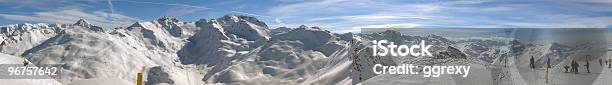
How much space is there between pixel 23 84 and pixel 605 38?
110ft

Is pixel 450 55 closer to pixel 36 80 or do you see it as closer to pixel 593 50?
pixel 593 50

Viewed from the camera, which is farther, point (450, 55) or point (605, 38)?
point (450, 55)

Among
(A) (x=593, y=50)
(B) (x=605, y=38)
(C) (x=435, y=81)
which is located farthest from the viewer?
(A) (x=593, y=50)

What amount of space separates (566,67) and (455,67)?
33.0 ft

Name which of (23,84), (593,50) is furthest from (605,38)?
(23,84)

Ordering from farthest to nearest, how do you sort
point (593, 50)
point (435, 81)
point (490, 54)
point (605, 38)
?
point (490, 54) < point (593, 50) < point (605, 38) < point (435, 81)

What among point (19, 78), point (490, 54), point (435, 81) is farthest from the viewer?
point (19, 78)

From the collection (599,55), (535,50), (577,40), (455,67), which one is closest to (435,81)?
(455,67)

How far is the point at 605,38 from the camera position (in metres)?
31.4

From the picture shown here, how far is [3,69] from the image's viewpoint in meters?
46.9

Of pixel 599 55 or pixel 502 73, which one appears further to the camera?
pixel 599 55

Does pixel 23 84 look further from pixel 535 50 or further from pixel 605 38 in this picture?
pixel 605 38

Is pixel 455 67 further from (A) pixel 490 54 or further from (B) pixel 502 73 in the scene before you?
(A) pixel 490 54

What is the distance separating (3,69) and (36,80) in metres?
2.49
